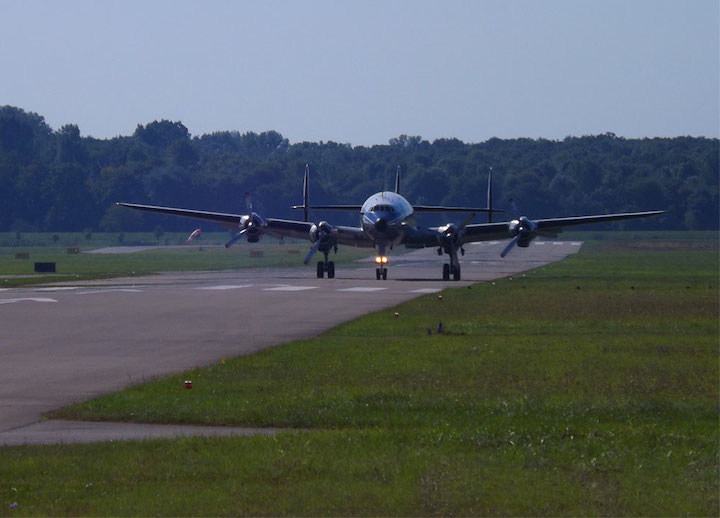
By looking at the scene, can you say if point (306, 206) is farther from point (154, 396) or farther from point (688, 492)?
point (688, 492)

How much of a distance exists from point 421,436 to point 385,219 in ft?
121

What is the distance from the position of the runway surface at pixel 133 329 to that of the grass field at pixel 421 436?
0.82 m

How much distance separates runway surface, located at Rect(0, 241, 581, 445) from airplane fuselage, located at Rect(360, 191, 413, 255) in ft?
8.42

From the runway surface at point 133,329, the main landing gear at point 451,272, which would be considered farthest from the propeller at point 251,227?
the main landing gear at point 451,272

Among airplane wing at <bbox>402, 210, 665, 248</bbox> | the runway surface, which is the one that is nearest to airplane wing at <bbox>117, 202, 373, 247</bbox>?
airplane wing at <bbox>402, 210, 665, 248</bbox>

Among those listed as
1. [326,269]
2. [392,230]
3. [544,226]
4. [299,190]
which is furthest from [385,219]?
[299,190]

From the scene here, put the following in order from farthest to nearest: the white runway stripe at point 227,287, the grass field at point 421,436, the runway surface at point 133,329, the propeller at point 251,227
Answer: the propeller at point 251,227, the white runway stripe at point 227,287, the runway surface at point 133,329, the grass field at point 421,436

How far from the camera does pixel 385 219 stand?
161 feet

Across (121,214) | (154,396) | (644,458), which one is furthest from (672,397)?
(121,214)

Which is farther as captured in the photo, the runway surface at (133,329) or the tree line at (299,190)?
the tree line at (299,190)

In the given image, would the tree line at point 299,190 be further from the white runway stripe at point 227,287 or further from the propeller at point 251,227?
the white runway stripe at point 227,287

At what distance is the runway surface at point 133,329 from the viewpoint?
1468 cm

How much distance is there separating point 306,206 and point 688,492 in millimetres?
45415

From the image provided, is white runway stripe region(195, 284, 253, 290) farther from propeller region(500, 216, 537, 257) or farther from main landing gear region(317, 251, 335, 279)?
propeller region(500, 216, 537, 257)
